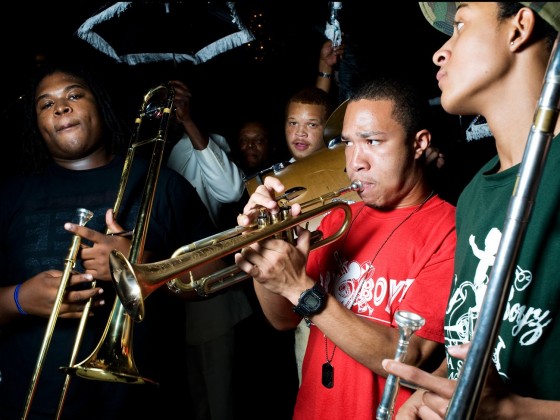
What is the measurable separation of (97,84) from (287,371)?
124 inches

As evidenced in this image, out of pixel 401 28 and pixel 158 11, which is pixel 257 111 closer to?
pixel 401 28

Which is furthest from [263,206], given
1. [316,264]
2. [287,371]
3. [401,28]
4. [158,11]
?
[401,28]

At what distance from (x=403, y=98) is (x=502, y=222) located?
3.04ft

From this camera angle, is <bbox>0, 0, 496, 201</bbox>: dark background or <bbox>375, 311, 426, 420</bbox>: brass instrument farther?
<bbox>0, 0, 496, 201</bbox>: dark background

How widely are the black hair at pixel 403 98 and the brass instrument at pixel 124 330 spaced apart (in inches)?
42.3

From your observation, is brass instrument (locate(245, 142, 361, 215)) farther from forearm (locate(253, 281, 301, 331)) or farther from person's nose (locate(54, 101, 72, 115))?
person's nose (locate(54, 101, 72, 115))

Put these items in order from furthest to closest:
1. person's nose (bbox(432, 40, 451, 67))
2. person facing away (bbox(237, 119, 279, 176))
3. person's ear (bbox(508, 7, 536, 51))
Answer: person facing away (bbox(237, 119, 279, 176)) < person's nose (bbox(432, 40, 451, 67)) < person's ear (bbox(508, 7, 536, 51))

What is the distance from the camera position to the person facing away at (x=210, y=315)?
3.11 metres

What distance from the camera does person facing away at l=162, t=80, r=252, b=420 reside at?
10.2 ft

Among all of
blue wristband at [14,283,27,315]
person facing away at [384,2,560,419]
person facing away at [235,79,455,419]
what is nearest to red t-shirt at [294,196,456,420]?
person facing away at [235,79,455,419]

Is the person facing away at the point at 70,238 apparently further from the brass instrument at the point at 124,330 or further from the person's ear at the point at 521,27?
the person's ear at the point at 521,27

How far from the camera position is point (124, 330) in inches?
71.0

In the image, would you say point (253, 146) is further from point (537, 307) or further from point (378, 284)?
point (537, 307)

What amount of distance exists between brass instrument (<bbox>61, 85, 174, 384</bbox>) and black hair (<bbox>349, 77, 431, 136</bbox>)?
1074 mm
